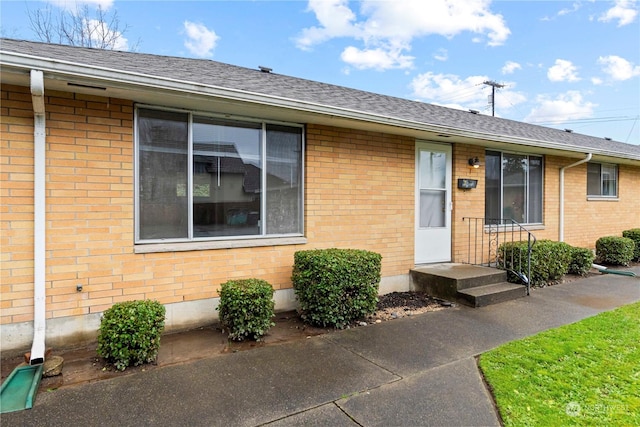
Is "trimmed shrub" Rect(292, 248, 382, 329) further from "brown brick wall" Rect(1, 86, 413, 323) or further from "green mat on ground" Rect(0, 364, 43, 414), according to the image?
"green mat on ground" Rect(0, 364, 43, 414)

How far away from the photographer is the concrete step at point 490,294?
17.8 ft

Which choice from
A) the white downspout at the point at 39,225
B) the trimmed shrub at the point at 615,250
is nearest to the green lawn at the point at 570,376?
the white downspout at the point at 39,225

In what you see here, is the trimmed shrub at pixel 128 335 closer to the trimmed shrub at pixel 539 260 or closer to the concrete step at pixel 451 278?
the concrete step at pixel 451 278

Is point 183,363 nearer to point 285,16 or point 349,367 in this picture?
point 349,367

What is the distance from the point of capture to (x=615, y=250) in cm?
902

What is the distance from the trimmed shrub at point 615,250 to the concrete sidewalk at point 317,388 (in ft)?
21.6

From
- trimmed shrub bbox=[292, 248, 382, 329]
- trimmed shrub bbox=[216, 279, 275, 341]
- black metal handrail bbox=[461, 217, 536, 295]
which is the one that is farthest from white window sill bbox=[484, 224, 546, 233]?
trimmed shrub bbox=[216, 279, 275, 341]

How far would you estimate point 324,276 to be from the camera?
448 cm

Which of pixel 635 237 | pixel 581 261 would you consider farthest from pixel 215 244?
pixel 635 237

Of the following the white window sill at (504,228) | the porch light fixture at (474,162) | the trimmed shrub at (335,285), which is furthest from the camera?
the white window sill at (504,228)

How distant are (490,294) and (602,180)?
7366mm

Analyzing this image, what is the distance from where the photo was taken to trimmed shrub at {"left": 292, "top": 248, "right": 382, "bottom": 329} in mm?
4516

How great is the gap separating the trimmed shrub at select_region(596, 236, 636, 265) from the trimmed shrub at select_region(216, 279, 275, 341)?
9.47 m

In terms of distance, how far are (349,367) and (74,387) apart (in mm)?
2454
